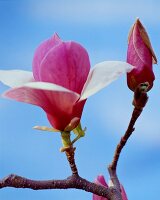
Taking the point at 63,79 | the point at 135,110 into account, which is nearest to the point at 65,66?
the point at 63,79

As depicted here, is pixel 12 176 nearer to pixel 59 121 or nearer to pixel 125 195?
pixel 59 121

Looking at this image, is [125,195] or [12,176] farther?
[125,195]

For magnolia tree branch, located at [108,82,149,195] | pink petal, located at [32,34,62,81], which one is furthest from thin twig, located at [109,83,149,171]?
pink petal, located at [32,34,62,81]

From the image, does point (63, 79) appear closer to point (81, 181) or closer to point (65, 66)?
point (65, 66)

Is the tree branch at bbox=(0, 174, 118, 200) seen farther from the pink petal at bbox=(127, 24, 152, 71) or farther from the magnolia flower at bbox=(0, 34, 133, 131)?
the pink petal at bbox=(127, 24, 152, 71)

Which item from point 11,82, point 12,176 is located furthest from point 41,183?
point 11,82

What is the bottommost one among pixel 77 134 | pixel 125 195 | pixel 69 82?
pixel 125 195
